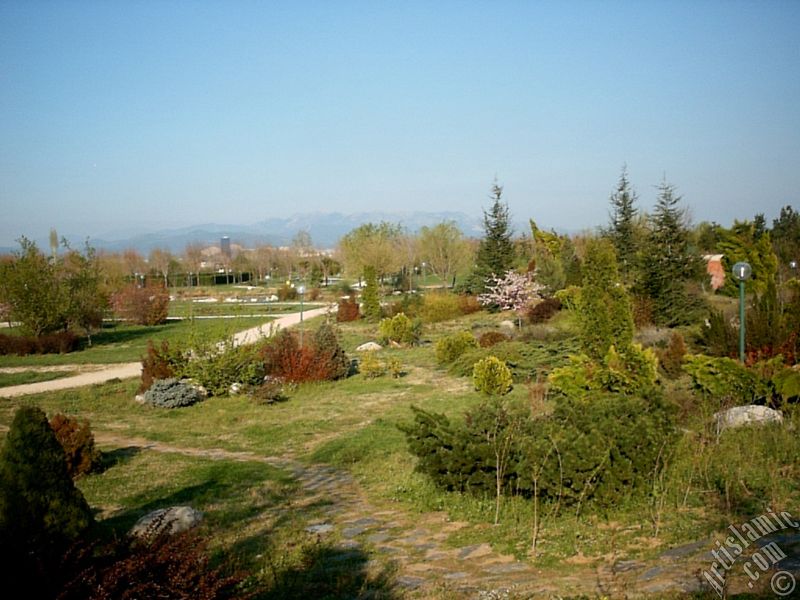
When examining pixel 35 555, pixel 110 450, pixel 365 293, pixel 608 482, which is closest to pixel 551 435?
pixel 608 482

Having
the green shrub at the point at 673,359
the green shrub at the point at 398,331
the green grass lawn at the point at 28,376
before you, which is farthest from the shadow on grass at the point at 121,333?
the green shrub at the point at 673,359

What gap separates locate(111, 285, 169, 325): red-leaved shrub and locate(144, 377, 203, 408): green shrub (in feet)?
66.6

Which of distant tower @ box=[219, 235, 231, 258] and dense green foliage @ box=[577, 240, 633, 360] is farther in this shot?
distant tower @ box=[219, 235, 231, 258]

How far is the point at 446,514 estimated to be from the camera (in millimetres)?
6398

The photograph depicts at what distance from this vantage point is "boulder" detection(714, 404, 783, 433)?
784 cm

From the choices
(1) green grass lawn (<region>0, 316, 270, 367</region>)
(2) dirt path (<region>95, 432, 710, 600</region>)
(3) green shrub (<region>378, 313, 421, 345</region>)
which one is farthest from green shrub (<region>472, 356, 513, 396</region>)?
(3) green shrub (<region>378, 313, 421, 345</region>)

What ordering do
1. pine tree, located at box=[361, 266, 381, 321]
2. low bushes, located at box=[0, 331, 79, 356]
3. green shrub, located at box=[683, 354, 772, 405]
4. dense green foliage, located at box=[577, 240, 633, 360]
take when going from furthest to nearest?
1. pine tree, located at box=[361, 266, 381, 321]
2. low bushes, located at box=[0, 331, 79, 356]
3. dense green foliage, located at box=[577, 240, 633, 360]
4. green shrub, located at box=[683, 354, 772, 405]

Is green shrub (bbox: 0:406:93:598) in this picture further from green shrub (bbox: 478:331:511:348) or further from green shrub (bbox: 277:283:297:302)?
green shrub (bbox: 277:283:297:302)

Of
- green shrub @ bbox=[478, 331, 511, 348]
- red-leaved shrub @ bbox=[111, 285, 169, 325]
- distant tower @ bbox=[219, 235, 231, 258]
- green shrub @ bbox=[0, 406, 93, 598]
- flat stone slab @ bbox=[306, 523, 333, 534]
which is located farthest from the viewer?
distant tower @ bbox=[219, 235, 231, 258]

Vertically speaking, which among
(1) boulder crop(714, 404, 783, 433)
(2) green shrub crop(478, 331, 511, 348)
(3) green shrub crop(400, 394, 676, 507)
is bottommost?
(2) green shrub crop(478, 331, 511, 348)

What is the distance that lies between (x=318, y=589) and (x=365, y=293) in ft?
83.6

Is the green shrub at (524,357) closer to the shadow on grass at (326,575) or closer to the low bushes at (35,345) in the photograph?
the shadow on grass at (326,575)

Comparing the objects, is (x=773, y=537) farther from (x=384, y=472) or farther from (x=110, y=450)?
(x=110, y=450)

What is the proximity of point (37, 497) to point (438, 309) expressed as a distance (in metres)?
25.5
